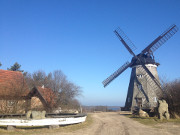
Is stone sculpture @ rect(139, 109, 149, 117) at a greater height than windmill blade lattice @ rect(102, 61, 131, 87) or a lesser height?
lesser

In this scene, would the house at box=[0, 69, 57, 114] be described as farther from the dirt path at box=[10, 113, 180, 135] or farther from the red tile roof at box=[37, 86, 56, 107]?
the dirt path at box=[10, 113, 180, 135]

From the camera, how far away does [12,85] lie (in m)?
19.5

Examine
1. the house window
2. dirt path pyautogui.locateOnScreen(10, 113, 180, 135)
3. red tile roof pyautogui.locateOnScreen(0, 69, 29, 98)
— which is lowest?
dirt path pyautogui.locateOnScreen(10, 113, 180, 135)

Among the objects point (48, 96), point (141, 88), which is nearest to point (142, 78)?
point (141, 88)

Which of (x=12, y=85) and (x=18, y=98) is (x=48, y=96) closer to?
(x=12, y=85)

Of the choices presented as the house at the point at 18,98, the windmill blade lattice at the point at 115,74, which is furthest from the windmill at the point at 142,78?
the house at the point at 18,98

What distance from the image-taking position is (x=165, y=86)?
19.4m

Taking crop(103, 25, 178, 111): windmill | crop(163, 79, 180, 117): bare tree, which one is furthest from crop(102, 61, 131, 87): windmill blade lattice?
crop(163, 79, 180, 117): bare tree

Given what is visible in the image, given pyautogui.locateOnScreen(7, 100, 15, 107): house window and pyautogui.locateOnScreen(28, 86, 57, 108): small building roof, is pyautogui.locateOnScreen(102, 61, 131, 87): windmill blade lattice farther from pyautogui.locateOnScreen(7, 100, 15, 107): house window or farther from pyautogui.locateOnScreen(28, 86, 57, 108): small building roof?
pyautogui.locateOnScreen(7, 100, 15, 107): house window

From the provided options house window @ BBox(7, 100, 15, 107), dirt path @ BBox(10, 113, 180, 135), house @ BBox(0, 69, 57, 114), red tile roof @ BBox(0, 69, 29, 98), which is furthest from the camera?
red tile roof @ BBox(0, 69, 29, 98)

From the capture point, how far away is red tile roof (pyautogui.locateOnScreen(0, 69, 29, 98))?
59.6 ft

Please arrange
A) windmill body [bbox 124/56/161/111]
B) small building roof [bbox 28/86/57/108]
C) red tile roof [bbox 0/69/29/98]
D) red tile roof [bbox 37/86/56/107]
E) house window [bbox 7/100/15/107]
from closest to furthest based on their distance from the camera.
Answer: house window [bbox 7/100/15/107] → red tile roof [bbox 0/69/29/98] → small building roof [bbox 28/86/57/108] → red tile roof [bbox 37/86/56/107] → windmill body [bbox 124/56/161/111]

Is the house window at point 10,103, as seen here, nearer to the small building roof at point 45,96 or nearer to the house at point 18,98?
the house at point 18,98

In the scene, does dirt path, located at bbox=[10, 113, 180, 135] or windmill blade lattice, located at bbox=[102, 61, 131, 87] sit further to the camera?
windmill blade lattice, located at bbox=[102, 61, 131, 87]
